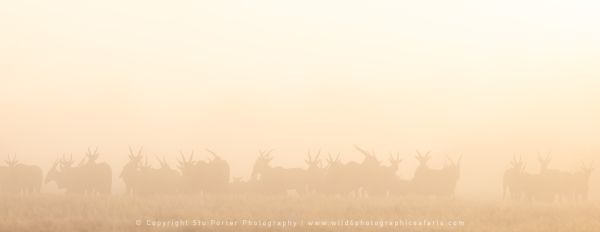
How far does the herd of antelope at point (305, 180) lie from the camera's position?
34750mm

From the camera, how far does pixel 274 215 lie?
76.1 ft

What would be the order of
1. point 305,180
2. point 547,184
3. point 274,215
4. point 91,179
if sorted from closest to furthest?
point 274,215, point 547,184, point 91,179, point 305,180

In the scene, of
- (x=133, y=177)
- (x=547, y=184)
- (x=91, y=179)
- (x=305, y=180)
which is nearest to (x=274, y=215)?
(x=305, y=180)

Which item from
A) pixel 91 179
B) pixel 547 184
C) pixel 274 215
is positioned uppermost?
pixel 547 184

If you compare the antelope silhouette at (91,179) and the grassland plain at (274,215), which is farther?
the antelope silhouette at (91,179)

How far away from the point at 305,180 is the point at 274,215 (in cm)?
1380

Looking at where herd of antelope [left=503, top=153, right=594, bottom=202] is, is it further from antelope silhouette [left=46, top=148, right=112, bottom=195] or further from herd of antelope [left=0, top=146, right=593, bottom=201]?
antelope silhouette [left=46, top=148, right=112, bottom=195]

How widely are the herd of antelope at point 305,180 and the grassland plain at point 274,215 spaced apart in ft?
20.4

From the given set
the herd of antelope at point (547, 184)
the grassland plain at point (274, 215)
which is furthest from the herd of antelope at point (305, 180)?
the grassland plain at point (274, 215)

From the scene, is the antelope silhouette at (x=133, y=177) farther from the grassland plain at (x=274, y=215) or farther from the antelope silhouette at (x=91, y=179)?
the grassland plain at (x=274, y=215)

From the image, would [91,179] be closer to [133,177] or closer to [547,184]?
[133,177]

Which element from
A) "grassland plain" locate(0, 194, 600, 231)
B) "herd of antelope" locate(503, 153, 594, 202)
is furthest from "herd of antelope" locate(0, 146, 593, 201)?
"grassland plain" locate(0, 194, 600, 231)

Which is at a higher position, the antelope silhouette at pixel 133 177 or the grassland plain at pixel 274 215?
the antelope silhouette at pixel 133 177

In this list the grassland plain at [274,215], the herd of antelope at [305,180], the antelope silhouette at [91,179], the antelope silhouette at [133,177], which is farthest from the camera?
the antelope silhouette at [91,179]
